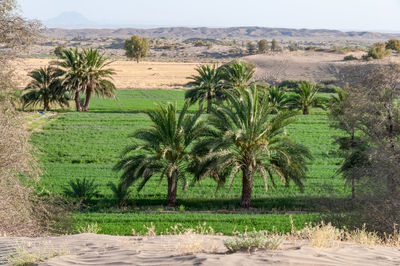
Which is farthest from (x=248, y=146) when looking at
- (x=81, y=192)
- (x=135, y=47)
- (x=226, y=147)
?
(x=135, y=47)

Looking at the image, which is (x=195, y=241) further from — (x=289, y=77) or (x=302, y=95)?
(x=289, y=77)

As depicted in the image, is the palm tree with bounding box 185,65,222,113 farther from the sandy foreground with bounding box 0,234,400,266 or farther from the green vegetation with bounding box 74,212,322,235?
the sandy foreground with bounding box 0,234,400,266

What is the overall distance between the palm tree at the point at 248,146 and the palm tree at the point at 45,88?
96.5 feet

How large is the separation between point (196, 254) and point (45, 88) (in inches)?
1559

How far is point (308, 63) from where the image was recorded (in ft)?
301

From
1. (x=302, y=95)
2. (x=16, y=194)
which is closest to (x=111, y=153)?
(x=16, y=194)

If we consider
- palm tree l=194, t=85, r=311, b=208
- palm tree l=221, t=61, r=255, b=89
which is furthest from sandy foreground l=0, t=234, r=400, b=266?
palm tree l=221, t=61, r=255, b=89

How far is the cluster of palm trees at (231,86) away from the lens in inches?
1366

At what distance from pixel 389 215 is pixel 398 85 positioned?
5.72 meters

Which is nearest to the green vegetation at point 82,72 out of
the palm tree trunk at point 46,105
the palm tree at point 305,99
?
the palm tree trunk at point 46,105

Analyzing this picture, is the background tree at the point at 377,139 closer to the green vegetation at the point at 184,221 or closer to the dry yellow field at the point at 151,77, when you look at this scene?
the green vegetation at the point at 184,221

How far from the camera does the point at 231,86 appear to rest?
1403 inches

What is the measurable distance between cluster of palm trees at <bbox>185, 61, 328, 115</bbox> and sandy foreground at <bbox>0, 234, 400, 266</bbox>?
1794 cm

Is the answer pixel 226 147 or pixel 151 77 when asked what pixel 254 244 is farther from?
pixel 151 77
